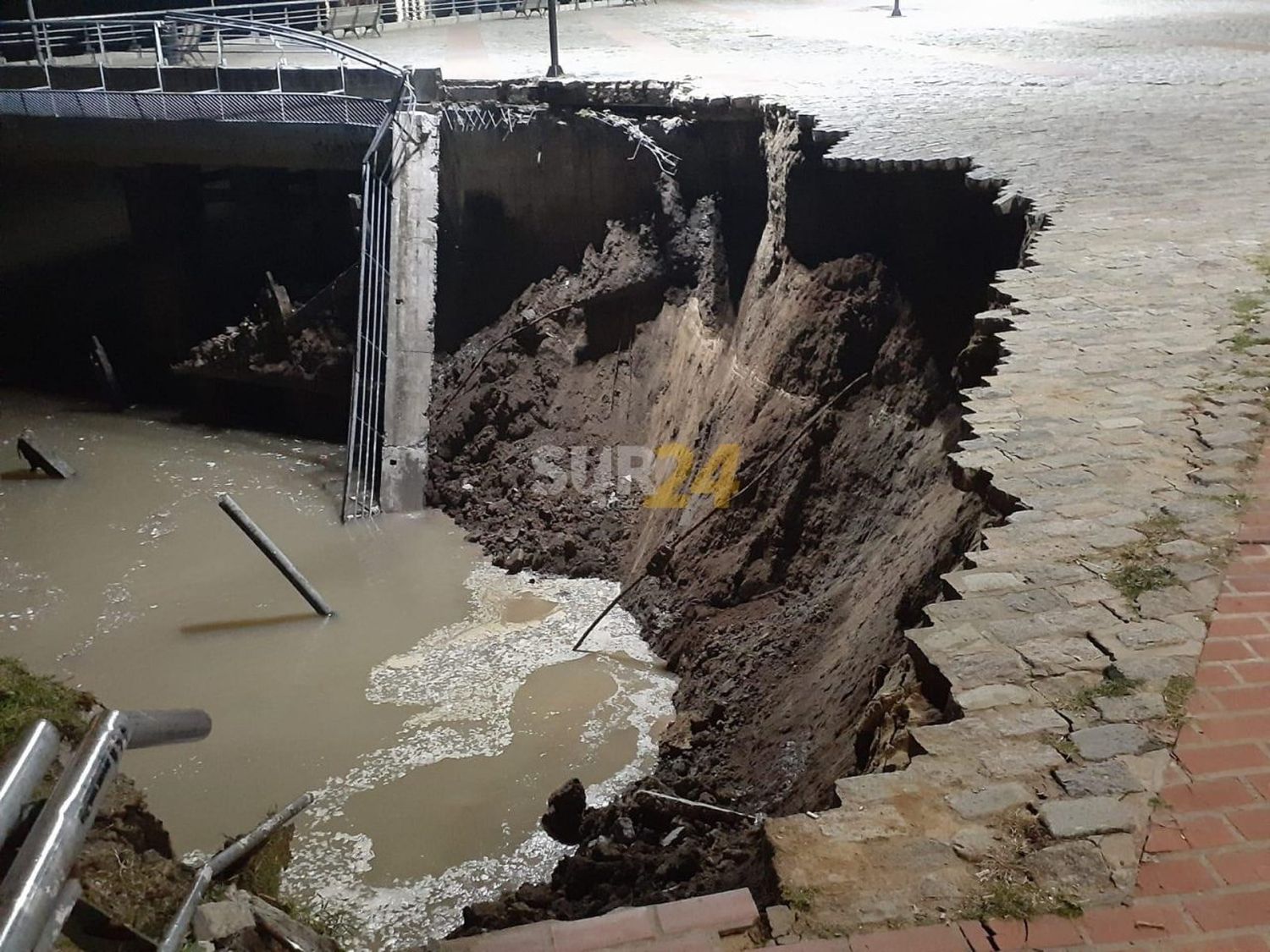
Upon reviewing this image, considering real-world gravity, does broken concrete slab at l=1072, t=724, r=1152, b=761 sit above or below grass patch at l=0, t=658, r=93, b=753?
above

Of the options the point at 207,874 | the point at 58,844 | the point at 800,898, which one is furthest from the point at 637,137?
the point at 58,844

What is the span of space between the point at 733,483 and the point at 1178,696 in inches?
257

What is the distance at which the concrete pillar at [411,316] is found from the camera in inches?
507

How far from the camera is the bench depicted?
2094cm

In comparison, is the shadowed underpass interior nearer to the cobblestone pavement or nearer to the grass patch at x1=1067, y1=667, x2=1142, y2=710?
the cobblestone pavement

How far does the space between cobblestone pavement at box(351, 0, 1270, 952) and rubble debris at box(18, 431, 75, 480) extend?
400 inches

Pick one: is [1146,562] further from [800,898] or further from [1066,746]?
[800,898]

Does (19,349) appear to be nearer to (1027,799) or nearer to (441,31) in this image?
(441,31)

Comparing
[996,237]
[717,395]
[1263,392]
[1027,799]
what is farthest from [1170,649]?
[717,395]

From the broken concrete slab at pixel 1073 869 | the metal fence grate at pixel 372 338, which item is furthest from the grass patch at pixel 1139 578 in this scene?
the metal fence grate at pixel 372 338

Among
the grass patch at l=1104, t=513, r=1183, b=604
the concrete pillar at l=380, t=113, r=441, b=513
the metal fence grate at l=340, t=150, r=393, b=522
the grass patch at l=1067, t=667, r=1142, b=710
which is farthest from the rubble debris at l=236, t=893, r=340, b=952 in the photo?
the metal fence grate at l=340, t=150, r=393, b=522

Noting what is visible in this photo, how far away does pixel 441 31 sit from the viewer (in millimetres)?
21438

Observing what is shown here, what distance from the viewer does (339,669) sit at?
9805 mm

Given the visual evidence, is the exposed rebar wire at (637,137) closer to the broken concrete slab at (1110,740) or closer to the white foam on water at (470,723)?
the white foam on water at (470,723)
